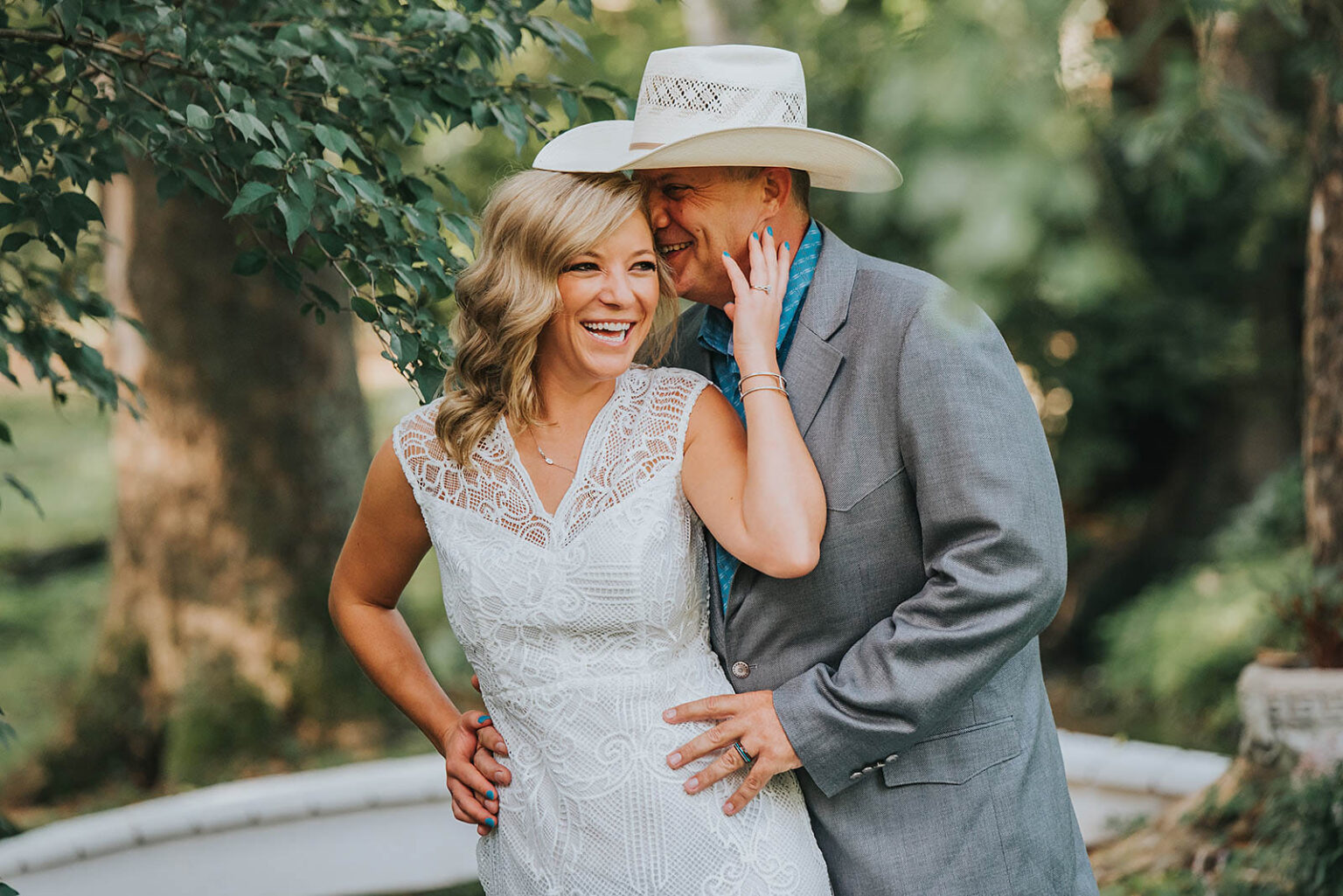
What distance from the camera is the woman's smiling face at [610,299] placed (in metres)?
2.22

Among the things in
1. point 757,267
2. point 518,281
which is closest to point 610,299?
point 518,281

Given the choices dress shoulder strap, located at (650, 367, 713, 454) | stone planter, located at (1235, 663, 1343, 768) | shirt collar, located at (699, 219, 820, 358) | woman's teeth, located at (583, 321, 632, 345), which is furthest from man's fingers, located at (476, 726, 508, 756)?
stone planter, located at (1235, 663, 1343, 768)

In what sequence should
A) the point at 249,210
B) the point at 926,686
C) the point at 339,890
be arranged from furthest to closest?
the point at 339,890
the point at 249,210
the point at 926,686

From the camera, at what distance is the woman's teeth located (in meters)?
Answer: 2.23

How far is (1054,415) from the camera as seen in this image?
8930 millimetres

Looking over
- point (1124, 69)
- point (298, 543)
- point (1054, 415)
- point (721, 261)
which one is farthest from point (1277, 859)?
point (1054, 415)

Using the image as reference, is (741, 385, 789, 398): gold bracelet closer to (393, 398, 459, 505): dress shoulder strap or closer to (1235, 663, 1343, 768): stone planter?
(393, 398, 459, 505): dress shoulder strap

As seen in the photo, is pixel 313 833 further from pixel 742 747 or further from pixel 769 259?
pixel 769 259

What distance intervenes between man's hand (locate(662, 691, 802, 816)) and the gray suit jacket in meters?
0.04

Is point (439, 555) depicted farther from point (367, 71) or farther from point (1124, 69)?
point (1124, 69)

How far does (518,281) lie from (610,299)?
0.17 m

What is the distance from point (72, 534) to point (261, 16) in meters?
11.5

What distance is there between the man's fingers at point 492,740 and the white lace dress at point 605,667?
20mm

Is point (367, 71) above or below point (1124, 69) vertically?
below
